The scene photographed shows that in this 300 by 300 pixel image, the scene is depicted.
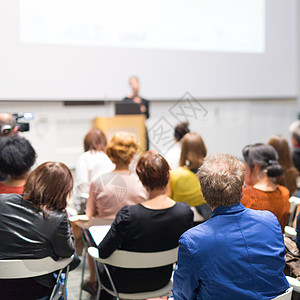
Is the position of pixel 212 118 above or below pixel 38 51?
below

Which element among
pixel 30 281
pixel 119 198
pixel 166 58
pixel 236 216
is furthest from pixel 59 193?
pixel 166 58

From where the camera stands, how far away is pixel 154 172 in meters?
2.20

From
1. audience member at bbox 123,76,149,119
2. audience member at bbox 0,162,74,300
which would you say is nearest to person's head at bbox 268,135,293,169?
audience member at bbox 0,162,74,300

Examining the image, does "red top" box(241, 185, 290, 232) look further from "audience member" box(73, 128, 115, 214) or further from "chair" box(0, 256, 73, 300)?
"audience member" box(73, 128, 115, 214)

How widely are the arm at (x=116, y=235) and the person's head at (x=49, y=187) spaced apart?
0.27 meters

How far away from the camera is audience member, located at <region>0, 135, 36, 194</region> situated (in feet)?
7.67

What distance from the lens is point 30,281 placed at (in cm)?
195

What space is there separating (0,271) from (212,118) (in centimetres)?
536

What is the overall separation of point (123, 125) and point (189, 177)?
1.81 meters

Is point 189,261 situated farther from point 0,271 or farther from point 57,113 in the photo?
point 57,113

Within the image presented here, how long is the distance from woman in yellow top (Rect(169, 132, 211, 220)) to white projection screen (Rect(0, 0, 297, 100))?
3.01 m

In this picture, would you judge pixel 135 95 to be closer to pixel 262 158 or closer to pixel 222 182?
pixel 262 158

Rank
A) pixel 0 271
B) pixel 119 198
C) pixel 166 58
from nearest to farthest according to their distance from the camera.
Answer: pixel 0 271 < pixel 119 198 < pixel 166 58

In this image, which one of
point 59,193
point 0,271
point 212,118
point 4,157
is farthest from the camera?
point 212,118
